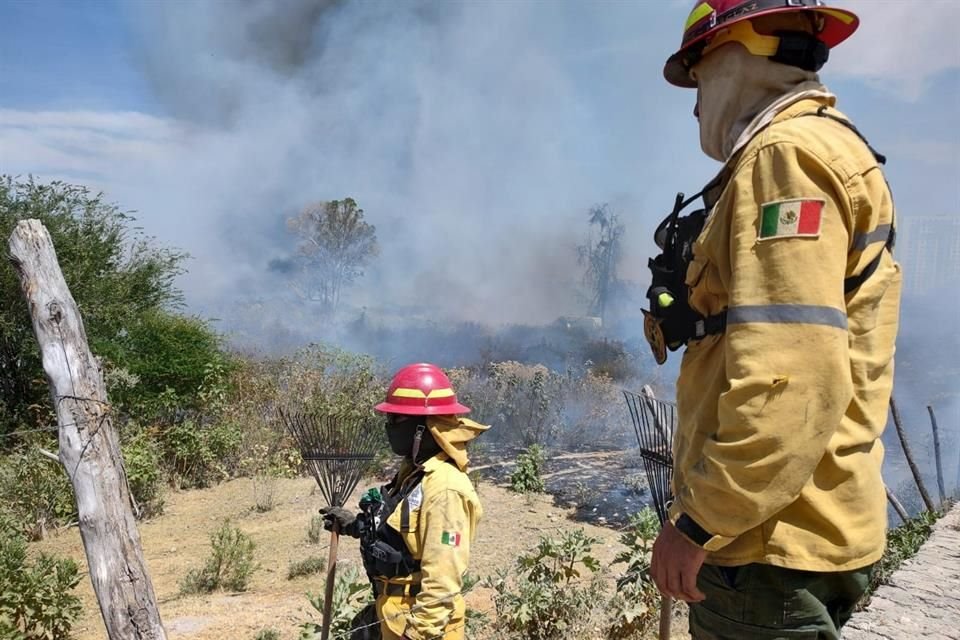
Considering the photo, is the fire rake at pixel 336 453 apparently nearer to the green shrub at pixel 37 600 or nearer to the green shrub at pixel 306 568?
the green shrub at pixel 37 600

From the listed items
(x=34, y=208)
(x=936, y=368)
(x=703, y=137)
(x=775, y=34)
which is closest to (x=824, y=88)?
(x=775, y=34)

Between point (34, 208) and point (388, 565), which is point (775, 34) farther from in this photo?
point (34, 208)

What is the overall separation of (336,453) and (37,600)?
252 centimetres

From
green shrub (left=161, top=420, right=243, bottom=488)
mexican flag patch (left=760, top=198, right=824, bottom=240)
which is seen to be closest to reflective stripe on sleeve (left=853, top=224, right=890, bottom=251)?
mexican flag patch (left=760, top=198, right=824, bottom=240)

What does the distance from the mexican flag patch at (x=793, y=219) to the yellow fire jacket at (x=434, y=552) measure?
177 cm

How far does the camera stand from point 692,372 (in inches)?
58.1

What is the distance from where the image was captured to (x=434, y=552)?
2613mm

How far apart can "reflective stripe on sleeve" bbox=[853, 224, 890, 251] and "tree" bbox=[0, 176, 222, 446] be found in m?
9.58

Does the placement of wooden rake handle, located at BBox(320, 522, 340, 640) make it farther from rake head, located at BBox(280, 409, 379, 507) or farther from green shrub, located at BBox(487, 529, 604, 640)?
green shrub, located at BBox(487, 529, 604, 640)

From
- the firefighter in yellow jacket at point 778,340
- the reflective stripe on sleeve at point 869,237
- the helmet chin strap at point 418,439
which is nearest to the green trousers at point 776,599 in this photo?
the firefighter in yellow jacket at point 778,340

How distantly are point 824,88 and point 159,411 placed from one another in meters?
10.0

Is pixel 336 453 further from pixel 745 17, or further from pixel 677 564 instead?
pixel 745 17

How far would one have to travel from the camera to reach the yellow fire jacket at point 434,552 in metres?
2.59

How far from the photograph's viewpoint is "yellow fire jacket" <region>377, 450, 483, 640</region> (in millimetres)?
2592
